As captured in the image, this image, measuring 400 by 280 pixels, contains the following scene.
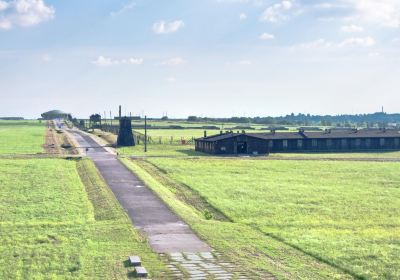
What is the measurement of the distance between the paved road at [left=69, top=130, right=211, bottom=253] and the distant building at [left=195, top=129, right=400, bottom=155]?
34.4m

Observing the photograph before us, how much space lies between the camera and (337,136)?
97.6 metres

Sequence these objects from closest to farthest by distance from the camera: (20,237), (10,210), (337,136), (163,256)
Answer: (163,256) → (20,237) → (10,210) → (337,136)

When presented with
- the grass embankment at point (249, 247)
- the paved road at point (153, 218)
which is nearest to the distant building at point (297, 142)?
the paved road at point (153, 218)

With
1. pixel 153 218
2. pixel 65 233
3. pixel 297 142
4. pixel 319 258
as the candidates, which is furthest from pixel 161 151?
pixel 319 258

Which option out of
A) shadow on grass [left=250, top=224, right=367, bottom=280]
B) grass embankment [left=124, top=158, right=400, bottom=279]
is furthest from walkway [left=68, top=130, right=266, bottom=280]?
shadow on grass [left=250, top=224, right=367, bottom=280]

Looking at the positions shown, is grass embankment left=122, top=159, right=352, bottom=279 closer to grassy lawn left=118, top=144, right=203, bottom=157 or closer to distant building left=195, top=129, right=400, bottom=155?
grassy lawn left=118, top=144, right=203, bottom=157

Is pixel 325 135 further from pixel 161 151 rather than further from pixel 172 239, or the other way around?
pixel 172 239

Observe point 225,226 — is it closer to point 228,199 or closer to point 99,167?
point 228,199

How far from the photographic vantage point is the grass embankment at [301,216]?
22.9 meters

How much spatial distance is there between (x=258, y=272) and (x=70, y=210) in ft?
53.6

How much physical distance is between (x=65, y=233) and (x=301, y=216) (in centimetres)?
1413

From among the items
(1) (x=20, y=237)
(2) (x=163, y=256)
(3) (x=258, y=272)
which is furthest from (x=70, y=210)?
(3) (x=258, y=272)

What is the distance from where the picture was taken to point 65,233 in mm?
27297

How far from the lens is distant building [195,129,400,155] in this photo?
278 ft
